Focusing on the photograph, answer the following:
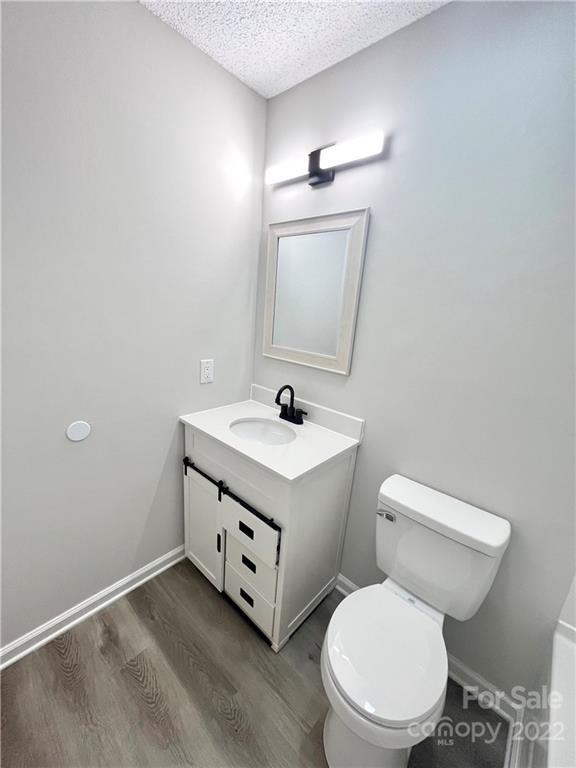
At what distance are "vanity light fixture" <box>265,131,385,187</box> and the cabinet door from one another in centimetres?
154

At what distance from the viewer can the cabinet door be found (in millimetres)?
1496

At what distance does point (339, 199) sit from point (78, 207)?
1057mm

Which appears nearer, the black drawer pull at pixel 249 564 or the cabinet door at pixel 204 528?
the black drawer pull at pixel 249 564

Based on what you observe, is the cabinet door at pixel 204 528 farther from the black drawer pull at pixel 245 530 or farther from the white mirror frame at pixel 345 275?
the white mirror frame at pixel 345 275

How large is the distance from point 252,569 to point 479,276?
1504 millimetres

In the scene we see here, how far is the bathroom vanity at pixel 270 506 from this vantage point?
1.23 metres

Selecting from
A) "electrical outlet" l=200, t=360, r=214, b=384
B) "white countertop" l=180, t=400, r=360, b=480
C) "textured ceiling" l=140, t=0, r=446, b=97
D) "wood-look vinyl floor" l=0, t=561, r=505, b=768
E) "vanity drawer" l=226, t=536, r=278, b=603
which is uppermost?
"textured ceiling" l=140, t=0, r=446, b=97

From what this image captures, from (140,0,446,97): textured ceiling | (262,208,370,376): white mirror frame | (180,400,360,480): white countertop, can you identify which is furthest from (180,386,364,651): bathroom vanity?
(140,0,446,97): textured ceiling

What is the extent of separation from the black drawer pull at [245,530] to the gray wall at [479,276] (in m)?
0.63

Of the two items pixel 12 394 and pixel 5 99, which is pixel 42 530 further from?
pixel 5 99

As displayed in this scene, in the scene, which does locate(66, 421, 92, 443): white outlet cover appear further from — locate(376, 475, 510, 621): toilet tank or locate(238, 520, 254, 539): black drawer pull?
locate(376, 475, 510, 621): toilet tank

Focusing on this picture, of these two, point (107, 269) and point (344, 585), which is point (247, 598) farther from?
point (107, 269)

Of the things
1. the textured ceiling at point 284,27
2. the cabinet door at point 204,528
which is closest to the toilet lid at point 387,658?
the cabinet door at point 204,528

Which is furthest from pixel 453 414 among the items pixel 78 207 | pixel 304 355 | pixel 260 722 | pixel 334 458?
pixel 78 207
